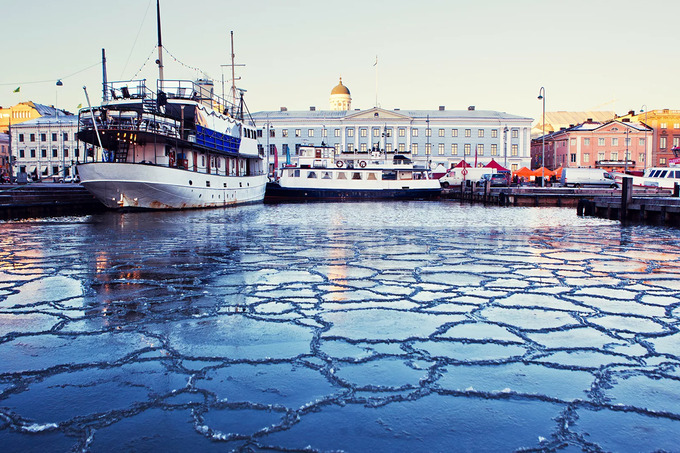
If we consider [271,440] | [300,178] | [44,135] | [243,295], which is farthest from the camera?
[44,135]

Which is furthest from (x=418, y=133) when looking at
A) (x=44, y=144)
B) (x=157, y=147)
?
(x=157, y=147)

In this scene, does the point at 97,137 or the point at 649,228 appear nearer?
the point at 649,228

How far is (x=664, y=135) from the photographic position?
8544cm

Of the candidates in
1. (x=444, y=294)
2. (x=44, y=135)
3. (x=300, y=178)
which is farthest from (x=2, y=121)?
(x=444, y=294)

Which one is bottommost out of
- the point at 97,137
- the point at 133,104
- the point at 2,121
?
the point at 97,137

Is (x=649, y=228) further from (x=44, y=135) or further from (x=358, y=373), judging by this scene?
(x=44, y=135)

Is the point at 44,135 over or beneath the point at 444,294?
over

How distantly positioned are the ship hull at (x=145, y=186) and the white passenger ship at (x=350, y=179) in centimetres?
1577

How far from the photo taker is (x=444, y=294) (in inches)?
249

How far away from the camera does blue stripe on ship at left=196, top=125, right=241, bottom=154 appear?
27.8 m

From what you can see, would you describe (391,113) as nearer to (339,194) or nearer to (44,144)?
(339,194)

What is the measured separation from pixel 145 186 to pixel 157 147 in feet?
8.94

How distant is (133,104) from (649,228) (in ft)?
67.4

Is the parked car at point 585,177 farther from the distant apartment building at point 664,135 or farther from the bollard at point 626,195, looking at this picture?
the distant apartment building at point 664,135
